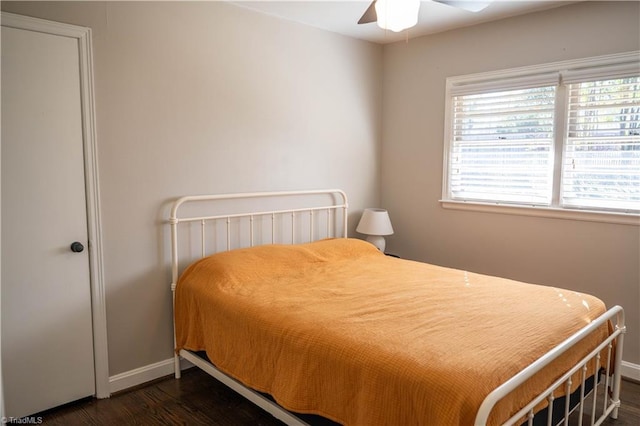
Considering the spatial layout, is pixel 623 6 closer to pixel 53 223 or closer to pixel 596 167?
pixel 596 167

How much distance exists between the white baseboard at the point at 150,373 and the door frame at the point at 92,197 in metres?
0.07

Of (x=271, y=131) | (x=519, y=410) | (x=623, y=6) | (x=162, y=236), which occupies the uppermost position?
(x=623, y=6)

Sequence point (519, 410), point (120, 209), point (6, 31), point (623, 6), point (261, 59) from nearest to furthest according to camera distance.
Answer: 1. point (519, 410)
2. point (6, 31)
3. point (120, 209)
4. point (623, 6)
5. point (261, 59)

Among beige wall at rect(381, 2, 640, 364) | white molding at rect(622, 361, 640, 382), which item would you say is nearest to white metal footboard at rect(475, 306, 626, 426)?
white molding at rect(622, 361, 640, 382)

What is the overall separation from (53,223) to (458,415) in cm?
214

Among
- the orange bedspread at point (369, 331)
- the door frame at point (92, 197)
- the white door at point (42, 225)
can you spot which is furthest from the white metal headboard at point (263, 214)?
the white door at point (42, 225)

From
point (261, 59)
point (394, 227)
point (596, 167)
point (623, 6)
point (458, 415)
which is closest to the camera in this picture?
point (458, 415)

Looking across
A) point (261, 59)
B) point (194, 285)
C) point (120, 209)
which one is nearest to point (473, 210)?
point (261, 59)

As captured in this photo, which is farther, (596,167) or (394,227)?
(394,227)

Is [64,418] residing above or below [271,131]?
below

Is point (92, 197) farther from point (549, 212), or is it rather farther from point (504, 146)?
point (549, 212)

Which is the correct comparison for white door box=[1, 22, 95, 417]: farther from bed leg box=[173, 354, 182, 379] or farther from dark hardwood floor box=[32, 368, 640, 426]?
bed leg box=[173, 354, 182, 379]

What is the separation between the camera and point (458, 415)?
1.46 metres

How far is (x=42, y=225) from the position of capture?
2.36m
